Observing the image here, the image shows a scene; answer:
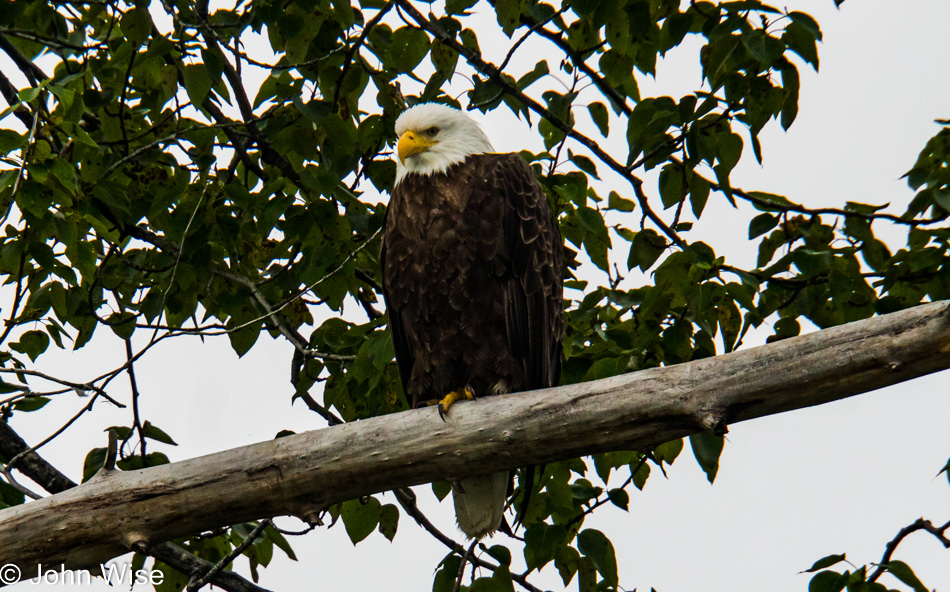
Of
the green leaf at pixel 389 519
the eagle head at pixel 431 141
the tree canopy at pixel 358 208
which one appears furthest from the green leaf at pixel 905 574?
the eagle head at pixel 431 141

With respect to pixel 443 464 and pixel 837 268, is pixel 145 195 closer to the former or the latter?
pixel 443 464

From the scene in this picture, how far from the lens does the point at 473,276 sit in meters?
3.75

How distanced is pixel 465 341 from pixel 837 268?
151cm

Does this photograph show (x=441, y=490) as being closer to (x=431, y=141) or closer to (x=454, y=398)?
(x=454, y=398)

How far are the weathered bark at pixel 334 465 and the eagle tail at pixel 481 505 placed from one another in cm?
110

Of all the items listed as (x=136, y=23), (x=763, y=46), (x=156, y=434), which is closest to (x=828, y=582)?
(x=763, y=46)

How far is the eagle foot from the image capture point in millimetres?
3039

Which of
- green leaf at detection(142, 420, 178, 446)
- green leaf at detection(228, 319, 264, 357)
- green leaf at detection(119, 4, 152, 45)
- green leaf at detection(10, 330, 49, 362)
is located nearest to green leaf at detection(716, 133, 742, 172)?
green leaf at detection(228, 319, 264, 357)

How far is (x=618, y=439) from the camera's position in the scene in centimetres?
271

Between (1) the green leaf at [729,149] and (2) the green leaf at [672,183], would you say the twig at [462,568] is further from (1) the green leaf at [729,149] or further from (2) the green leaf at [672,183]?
(1) the green leaf at [729,149]

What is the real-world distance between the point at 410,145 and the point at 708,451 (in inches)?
70.0

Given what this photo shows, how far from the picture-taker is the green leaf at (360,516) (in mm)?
3607

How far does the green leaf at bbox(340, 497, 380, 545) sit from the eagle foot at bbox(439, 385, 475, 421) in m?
0.51

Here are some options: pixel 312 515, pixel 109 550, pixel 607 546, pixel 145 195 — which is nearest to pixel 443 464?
pixel 312 515
